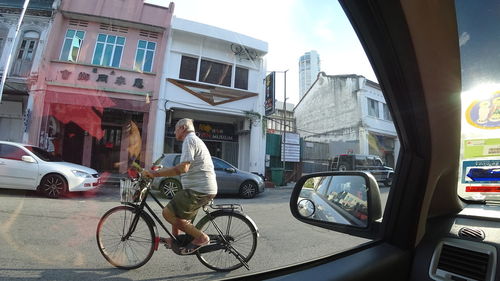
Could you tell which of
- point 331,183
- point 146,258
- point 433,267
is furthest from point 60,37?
point 433,267

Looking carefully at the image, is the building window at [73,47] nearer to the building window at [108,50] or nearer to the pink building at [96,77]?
the pink building at [96,77]

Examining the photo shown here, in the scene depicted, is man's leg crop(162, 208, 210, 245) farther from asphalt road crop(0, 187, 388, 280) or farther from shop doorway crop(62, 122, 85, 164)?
shop doorway crop(62, 122, 85, 164)

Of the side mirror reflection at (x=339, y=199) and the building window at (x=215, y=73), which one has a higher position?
the building window at (x=215, y=73)

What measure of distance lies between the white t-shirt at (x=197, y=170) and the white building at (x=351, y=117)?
114 centimetres

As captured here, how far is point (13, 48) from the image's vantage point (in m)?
10.2

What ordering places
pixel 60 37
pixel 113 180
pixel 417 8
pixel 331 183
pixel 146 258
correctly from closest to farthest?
pixel 417 8, pixel 331 183, pixel 146 258, pixel 113 180, pixel 60 37

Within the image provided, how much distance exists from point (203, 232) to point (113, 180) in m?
7.29

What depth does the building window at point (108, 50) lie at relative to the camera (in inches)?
422

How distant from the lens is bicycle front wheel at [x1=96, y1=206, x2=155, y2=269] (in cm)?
259

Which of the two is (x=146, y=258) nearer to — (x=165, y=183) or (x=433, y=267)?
(x=433, y=267)

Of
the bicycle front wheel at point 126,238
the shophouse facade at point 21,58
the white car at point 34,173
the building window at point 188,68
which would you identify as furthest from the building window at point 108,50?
the bicycle front wheel at point 126,238

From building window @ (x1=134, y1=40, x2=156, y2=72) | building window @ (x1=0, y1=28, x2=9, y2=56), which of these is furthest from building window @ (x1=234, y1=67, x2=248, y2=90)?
building window @ (x1=0, y1=28, x2=9, y2=56)

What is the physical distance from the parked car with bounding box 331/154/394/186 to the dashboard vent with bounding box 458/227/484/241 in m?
0.37

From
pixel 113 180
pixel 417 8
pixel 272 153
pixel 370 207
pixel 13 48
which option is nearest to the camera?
pixel 417 8
